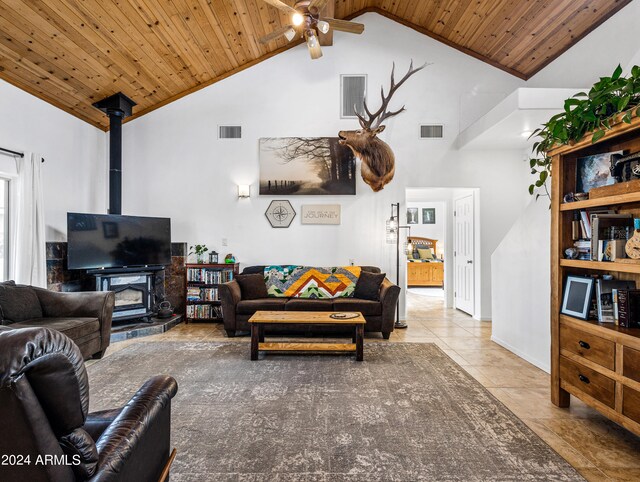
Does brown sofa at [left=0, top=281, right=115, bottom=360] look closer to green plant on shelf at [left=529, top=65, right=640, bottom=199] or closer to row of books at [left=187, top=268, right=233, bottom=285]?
row of books at [left=187, top=268, right=233, bottom=285]

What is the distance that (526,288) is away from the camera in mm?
3779

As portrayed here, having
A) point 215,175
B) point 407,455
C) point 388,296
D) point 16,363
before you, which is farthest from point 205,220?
point 16,363

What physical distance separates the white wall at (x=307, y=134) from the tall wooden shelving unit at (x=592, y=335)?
3.01 metres

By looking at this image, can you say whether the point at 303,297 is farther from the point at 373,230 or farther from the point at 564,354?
the point at 564,354

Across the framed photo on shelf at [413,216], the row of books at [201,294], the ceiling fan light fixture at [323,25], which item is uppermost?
the ceiling fan light fixture at [323,25]

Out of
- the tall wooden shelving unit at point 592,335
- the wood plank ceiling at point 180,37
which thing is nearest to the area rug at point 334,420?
the tall wooden shelving unit at point 592,335

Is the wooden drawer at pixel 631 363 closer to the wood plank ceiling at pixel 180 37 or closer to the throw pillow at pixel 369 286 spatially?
the throw pillow at pixel 369 286

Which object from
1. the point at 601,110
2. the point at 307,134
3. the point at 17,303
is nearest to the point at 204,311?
the point at 17,303

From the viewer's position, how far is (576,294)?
8.36 feet

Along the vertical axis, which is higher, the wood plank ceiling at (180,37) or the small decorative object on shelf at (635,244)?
the wood plank ceiling at (180,37)

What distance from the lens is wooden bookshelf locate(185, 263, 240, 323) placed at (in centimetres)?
528

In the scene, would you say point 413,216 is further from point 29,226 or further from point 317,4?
point 29,226

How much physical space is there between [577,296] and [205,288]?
452cm

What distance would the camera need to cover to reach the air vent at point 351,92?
18.5 feet
